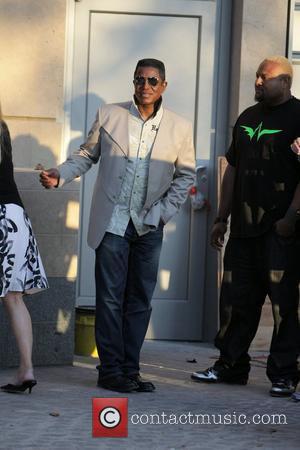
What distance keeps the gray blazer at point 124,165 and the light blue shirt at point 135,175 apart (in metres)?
0.03

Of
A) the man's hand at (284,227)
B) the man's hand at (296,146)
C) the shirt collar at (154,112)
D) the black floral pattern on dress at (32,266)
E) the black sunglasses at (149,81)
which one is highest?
the black sunglasses at (149,81)

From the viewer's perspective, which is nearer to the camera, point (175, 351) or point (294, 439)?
point (294, 439)

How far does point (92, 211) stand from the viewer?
6574 millimetres

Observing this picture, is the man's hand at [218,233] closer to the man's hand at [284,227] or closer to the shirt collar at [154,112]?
the man's hand at [284,227]

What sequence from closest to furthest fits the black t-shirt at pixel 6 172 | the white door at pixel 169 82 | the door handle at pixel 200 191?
the black t-shirt at pixel 6 172 → the white door at pixel 169 82 → the door handle at pixel 200 191

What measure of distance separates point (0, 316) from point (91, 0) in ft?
9.29

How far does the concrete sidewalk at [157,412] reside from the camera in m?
5.20

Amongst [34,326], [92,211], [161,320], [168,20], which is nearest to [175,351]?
[161,320]

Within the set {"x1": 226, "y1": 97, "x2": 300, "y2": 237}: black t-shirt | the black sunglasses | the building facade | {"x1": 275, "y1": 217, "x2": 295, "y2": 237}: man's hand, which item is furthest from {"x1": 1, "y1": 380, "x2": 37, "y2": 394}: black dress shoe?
the building facade

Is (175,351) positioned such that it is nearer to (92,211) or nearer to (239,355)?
(239,355)

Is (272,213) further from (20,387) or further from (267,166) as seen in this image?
(20,387)

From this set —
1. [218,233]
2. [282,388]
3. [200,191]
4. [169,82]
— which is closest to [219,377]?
[282,388]

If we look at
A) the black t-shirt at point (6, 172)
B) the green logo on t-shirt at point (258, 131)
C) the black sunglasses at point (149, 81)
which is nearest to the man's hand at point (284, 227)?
the green logo on t-shirt at point (258, 131)

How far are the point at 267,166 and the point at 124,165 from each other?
0.87 metres
